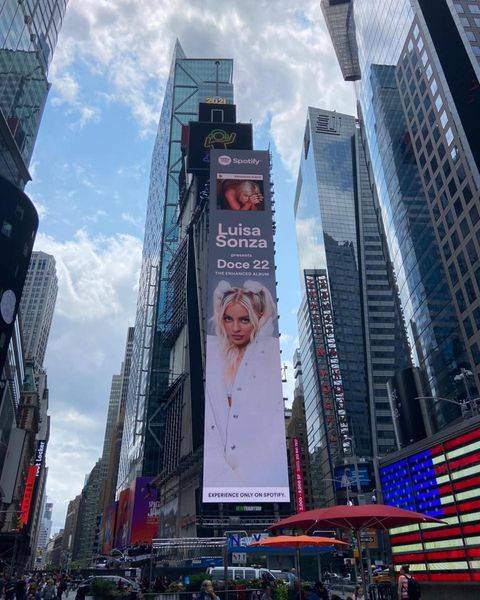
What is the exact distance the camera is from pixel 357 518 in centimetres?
1609

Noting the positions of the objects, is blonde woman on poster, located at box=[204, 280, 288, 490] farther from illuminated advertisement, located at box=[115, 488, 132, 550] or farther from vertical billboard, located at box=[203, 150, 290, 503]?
illuminated advertisement, located at box=[115, 488, 132, 550]

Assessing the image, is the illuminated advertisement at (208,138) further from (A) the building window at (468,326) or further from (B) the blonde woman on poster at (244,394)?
(A) the building window at (468,326)

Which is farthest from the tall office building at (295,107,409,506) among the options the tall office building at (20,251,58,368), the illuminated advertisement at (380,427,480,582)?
the illuminated advertisement at (380,427,480,582)

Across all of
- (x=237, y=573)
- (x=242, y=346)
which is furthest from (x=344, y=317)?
(x=237, y=573)

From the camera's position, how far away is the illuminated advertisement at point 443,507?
19.5 m

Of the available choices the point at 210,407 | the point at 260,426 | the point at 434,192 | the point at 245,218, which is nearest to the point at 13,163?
the point at 245,218

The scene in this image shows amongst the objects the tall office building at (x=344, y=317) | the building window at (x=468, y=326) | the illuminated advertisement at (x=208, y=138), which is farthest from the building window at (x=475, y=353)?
the tall office building at (x=344, y=317)

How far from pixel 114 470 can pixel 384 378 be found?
102m

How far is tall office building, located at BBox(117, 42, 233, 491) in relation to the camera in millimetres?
102938

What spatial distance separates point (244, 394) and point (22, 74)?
47.4 meters

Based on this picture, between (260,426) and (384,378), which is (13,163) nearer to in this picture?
(260,426)

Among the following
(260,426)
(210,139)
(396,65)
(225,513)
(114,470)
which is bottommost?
(225,513)

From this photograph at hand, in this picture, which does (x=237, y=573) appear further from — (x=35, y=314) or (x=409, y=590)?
(x=35, y=314)

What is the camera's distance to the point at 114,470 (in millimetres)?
182875
